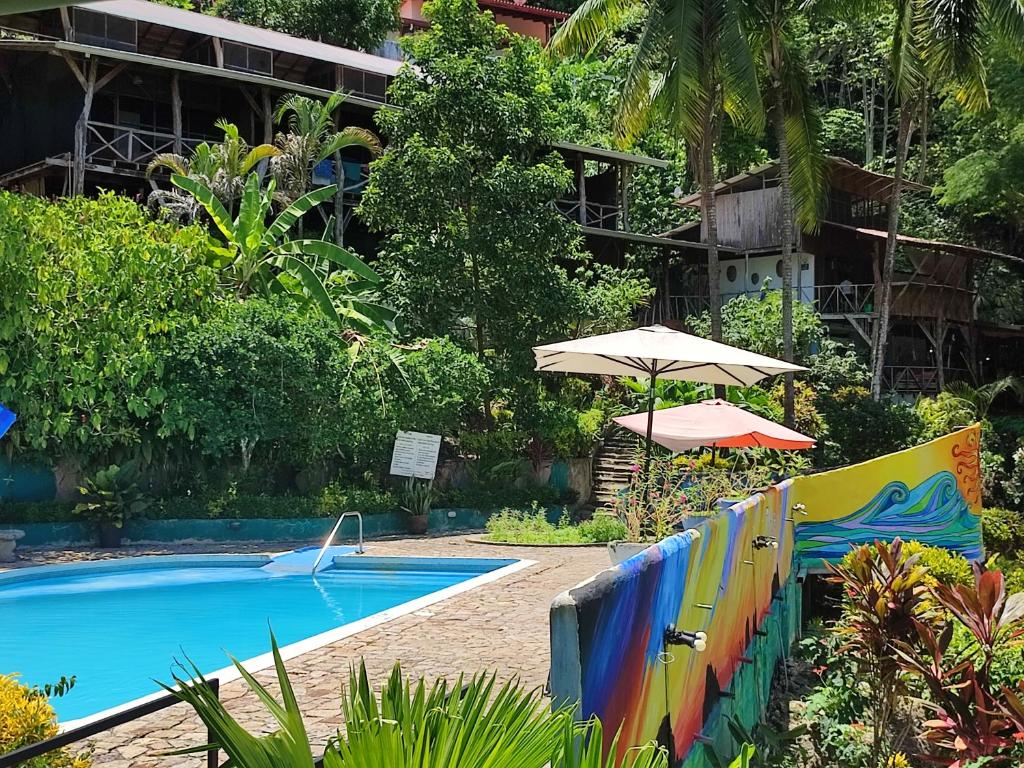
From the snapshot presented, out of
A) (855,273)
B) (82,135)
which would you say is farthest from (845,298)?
(82,135)

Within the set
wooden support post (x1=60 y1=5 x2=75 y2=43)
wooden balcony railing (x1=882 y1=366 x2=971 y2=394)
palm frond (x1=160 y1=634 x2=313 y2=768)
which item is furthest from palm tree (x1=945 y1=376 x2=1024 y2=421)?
palm frond (x1=160 y1=634 x2=313 y2=768)

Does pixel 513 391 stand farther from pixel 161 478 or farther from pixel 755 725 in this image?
pixel 755 725

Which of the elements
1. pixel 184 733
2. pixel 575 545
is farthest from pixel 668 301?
pixel 184 733

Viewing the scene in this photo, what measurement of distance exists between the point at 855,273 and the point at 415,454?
20716mm

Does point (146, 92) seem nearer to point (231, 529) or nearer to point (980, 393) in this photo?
point (231, 529)

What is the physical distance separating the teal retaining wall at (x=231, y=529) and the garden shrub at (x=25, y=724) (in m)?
12.0

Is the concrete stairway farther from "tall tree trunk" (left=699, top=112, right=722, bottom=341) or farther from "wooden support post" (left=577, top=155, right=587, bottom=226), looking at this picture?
"wooden support post" (left=577, top=155, right=587, bottom=226)

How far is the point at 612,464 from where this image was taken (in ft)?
66.1

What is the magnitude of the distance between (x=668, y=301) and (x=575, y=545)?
18.7 m

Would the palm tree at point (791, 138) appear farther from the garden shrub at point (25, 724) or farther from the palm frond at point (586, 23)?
the garden shrub at point (25, 724)

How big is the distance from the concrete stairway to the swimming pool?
21.2ft

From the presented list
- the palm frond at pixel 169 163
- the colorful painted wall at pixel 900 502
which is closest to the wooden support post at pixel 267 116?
the palm frond at pixel 169 163

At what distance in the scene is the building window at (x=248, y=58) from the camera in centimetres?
2648

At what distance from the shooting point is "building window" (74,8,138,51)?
961 inches
